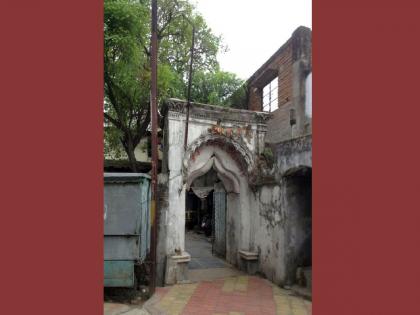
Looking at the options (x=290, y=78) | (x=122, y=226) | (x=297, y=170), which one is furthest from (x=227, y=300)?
(x=290, y=78)

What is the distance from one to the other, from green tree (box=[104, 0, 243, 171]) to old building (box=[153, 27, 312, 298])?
7.92 ft

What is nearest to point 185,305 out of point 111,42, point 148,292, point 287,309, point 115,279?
point 148,292

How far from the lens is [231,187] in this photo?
32.7 feet

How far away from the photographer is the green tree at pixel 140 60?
31.4 feet

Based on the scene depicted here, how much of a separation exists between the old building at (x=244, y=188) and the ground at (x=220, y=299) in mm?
464

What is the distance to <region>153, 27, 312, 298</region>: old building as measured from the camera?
26.8 feet

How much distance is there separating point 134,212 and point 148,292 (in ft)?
5.68

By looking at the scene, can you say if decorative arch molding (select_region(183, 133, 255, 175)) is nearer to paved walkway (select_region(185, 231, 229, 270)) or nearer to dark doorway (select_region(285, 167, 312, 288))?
dark doorway (select_region(285, 167, 312, 288))

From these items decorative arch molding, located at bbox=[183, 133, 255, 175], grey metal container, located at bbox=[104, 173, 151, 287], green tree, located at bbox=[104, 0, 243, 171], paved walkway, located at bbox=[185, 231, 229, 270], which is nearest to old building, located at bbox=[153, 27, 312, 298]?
decorative arch molding, located at bbox=[183, 133, 255, 175]

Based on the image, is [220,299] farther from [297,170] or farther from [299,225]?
[297,170]

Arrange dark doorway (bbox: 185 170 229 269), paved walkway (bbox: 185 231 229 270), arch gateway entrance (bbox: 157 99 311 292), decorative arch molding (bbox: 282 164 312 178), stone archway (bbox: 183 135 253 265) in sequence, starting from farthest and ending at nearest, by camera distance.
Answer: dark doorway (bbox: 185 170 229 269), paved walkway (bbox: 185 231 229 270), stone archway (bbox: 183 135 253 265), arch gateway entrance (bbox: 157 99 311 292), decorative arch molding (bbox: 282 164 312 178)

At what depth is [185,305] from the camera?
22.0ft

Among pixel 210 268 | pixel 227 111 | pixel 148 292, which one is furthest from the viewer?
pixel 210 268

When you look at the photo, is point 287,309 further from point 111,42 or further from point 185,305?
point 111,42
